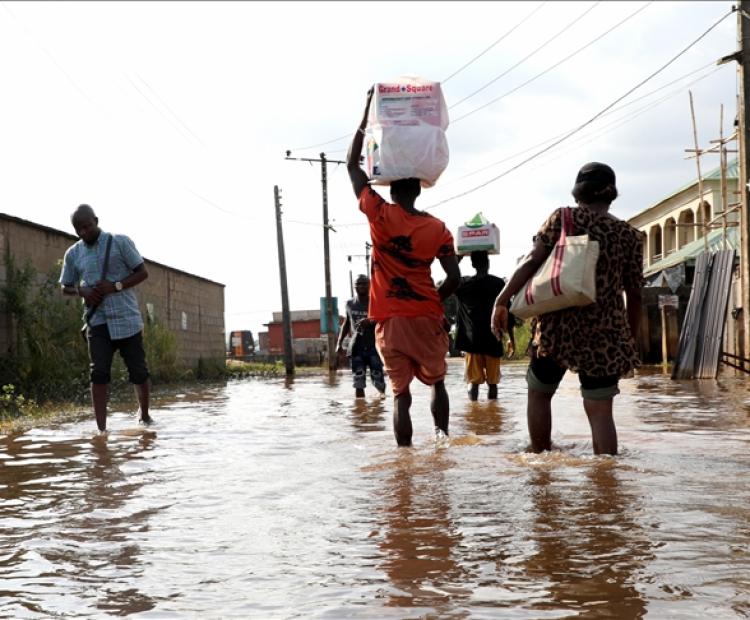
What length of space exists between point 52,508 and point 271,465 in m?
1.47

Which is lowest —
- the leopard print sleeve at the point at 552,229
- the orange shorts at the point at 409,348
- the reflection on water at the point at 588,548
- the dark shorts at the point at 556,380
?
the reflection on water at the point at 588,548

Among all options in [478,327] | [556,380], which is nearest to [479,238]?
[478,327]

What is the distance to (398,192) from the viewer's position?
5684mm

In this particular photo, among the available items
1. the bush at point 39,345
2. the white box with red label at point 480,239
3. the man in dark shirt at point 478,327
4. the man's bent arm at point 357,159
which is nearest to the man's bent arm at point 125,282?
the man's bent arm at point 357,159

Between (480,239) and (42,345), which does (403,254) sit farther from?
(42,345)

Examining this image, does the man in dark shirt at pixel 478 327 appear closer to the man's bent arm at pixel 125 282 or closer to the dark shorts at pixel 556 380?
the man's bent arm at pixel 125 282

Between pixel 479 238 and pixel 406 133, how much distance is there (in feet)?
17.6

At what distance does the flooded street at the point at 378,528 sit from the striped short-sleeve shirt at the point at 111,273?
1.28 meters

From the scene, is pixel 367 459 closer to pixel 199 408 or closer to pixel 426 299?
pixel 426 299

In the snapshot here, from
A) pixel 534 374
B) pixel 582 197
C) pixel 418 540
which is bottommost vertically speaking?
pixel 418 540

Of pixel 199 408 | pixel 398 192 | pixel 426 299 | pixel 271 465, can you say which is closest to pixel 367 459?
pixel 271 465

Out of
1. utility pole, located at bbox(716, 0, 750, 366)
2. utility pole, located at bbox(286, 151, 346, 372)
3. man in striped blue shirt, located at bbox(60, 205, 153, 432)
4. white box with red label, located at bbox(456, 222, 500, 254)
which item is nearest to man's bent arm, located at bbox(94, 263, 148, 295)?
man in striped blue shirt, located at bbox(60, 205, 153, 432)

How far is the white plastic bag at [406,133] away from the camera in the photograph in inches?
221

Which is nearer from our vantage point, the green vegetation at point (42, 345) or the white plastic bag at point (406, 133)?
the white plastic bag at point (406, 133)
